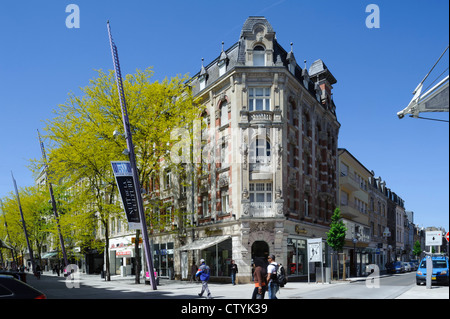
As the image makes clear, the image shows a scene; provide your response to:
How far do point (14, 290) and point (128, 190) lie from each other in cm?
1414

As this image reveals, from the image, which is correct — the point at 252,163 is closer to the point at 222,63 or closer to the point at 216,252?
the point at 216,252

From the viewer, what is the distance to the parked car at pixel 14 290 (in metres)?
9.95

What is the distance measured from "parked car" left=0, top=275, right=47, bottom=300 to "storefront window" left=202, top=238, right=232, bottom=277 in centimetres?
2472

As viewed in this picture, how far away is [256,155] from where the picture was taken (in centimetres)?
3466

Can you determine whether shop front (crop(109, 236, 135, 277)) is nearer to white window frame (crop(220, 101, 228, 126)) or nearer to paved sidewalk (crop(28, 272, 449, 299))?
white window frame (crop(220, 101, 228, 126))

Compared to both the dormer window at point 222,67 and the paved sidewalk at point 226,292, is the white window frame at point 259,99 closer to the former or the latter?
the dormer window at point 222,67

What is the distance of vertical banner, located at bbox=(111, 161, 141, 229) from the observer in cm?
2394

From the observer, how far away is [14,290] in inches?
398

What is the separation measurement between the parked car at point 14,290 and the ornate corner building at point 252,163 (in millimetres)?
23624

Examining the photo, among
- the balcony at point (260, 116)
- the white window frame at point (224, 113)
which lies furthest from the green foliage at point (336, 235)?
the white window frame at point (224, 113)
